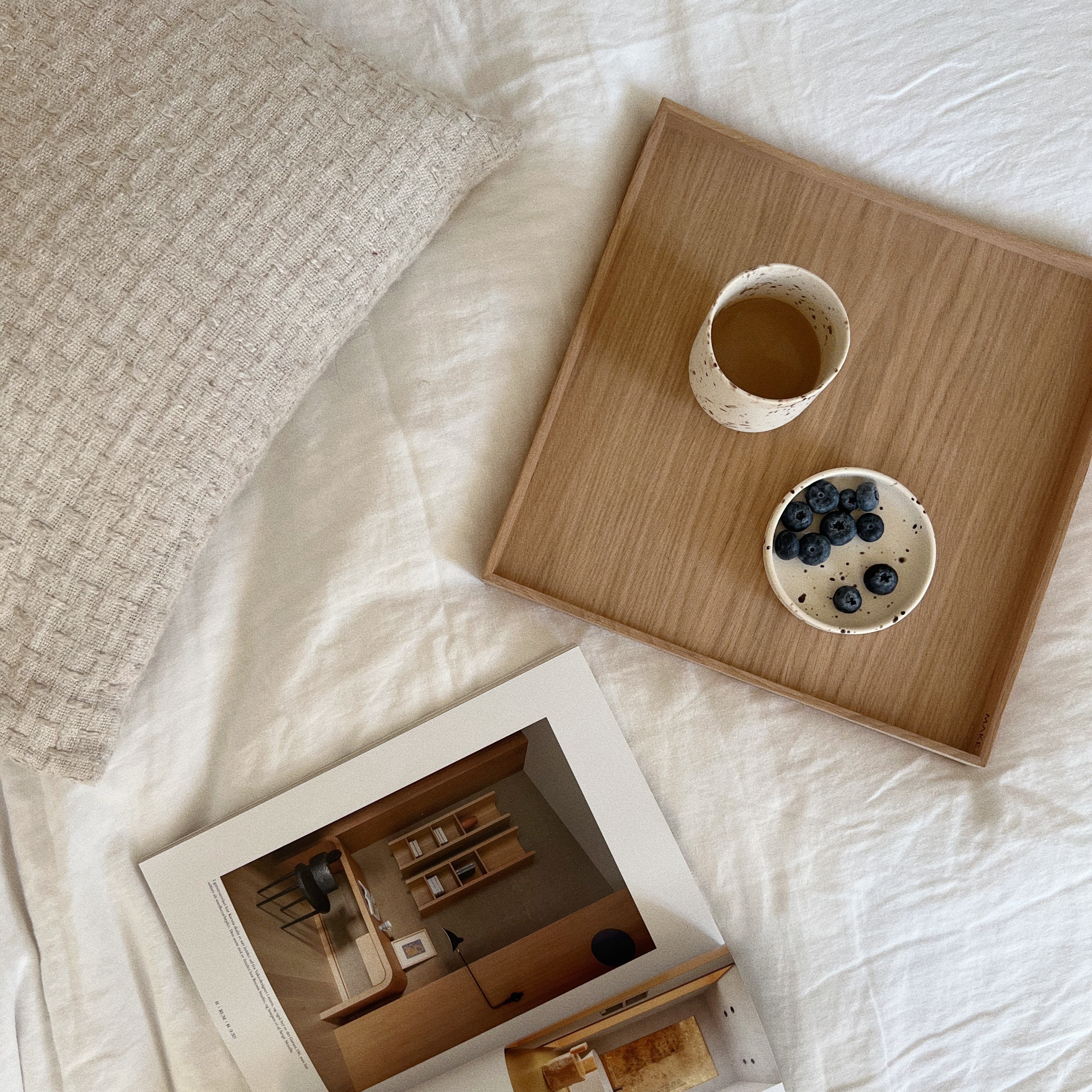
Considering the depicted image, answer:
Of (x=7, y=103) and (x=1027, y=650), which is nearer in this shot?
(x=7, y=103)

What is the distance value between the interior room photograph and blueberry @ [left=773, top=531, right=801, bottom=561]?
0.21 m

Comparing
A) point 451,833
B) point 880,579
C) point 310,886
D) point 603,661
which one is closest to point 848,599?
point 880,579

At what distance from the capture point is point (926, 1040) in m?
0.56

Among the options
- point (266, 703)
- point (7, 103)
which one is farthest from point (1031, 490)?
point (7, 103)

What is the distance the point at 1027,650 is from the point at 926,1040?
0.29 meters

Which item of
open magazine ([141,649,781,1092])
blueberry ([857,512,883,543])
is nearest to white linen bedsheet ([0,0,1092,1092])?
open magazine ([141,649,781,1092])

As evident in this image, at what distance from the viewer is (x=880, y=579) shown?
21.3 inches

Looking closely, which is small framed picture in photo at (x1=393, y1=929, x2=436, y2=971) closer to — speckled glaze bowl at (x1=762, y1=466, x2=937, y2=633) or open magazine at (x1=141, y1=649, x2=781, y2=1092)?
open magazine at (x1=141, y1=649, x2=781, y2=1092)

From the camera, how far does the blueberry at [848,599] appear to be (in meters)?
0.54

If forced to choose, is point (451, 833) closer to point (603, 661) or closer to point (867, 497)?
point (603, 661)

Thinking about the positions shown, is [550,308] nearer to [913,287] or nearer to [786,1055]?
[913,287]

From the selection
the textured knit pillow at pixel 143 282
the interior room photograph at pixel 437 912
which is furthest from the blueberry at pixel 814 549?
the textured knit pillow at pixel 143 282

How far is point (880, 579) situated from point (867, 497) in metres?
0.06

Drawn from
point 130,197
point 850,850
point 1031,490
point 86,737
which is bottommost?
point 850,850
